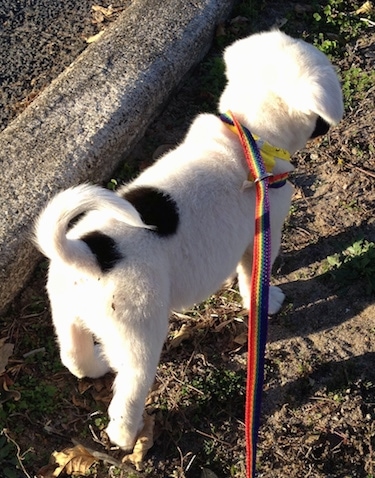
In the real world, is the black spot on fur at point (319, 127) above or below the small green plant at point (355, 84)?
above

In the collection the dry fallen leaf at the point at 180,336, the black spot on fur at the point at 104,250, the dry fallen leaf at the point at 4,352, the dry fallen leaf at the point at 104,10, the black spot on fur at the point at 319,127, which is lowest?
the dry fallen leaf at the point at 180,336

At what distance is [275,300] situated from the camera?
342 cm

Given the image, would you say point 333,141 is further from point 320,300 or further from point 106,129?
point 106,129

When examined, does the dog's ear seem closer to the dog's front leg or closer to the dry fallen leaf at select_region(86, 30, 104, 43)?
the dog's front leg

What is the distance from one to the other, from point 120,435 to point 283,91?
1.82 m

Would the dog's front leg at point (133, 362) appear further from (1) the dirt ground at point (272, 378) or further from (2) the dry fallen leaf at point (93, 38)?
(2) the dry fallen leaf at point (93, 38)

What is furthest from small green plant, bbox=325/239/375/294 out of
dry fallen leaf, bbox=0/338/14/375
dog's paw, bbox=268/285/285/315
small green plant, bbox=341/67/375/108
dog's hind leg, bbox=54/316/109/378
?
dry fallen leaf, bbox=0/338/14/375

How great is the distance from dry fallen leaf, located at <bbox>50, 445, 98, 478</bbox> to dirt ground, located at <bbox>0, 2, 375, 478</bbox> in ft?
0.20

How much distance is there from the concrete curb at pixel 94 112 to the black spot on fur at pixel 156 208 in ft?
3.37

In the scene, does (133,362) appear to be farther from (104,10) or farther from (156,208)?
(104,10)

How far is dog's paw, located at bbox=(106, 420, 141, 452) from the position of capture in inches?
107

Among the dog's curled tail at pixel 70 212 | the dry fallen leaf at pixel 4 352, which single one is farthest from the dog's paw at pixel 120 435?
the dog's curled tail at pixel 70 212

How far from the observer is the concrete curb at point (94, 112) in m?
3.37

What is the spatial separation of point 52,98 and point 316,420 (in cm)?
260
